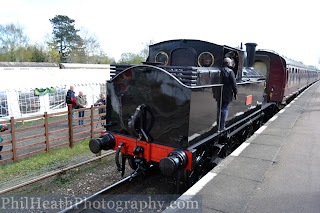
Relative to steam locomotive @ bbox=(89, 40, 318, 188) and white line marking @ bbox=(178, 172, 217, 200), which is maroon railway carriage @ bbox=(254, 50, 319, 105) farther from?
white line marking @ bbox=(178, 172, 217, 200)

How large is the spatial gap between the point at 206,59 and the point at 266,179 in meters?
2.65

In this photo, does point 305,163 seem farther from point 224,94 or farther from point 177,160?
point 177,160

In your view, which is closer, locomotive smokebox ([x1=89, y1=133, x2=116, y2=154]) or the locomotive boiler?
the locomotive boiler

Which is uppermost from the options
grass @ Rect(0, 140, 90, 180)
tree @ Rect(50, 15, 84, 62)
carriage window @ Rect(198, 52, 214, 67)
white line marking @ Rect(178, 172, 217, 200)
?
tree @ Rect(50, 15, 84, 62)

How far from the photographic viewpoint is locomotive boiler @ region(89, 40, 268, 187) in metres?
3.93

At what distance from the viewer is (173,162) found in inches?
144

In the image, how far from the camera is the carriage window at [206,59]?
16.7 ft

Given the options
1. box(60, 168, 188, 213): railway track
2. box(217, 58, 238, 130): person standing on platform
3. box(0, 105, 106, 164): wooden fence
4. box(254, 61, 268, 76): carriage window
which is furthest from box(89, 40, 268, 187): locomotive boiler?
box(254, 61, 268, 76): carriage window

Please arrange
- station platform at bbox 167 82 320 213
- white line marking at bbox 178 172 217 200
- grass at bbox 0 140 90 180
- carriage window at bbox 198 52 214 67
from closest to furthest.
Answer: station platform at bbox 167 82 320 213
white line marking at bbox 178 172 217 200
carriage window at bbox 198 52 214 67
grass at bbox 0 140 90 180

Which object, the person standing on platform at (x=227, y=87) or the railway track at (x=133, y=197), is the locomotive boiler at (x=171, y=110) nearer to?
the person standing on platform at (x=227, y=87)

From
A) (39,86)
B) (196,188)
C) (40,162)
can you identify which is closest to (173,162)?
(196,188)

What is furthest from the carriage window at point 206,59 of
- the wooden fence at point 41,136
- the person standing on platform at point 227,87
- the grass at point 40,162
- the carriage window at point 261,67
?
the carriage window at point 261,67

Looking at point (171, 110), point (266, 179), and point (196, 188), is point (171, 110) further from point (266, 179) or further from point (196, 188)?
point (266, 179)

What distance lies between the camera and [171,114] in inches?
159
